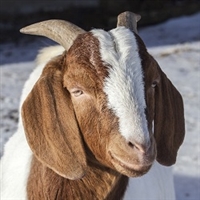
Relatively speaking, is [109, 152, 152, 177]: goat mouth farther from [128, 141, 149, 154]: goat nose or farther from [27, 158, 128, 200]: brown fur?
[27, 158, 128, 200]: brown fur

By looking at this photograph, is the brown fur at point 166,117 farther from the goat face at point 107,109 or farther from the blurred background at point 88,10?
the blurred background at point 88,10

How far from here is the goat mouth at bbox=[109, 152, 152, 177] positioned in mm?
2453

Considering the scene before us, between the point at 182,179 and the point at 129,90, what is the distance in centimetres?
277

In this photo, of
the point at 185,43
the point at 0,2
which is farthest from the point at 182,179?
the point at 0,2

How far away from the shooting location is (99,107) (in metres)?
2.53

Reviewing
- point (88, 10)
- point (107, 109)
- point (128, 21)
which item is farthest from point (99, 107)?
point (88, 10)

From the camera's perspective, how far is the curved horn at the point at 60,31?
2.80 meters

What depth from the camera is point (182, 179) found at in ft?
16.9

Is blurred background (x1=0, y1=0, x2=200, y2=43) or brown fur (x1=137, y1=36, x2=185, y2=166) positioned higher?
brown fur (x1=137, y1=36, x2=185, y2=166)

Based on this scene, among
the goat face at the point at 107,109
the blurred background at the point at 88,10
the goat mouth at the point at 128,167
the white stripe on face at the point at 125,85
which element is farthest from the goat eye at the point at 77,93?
the blurred background at the point at 88,10

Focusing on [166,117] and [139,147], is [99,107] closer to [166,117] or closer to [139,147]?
[139,147]

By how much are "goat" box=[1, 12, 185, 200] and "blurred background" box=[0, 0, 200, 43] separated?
22.6ft

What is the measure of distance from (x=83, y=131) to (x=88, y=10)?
7.91 metres

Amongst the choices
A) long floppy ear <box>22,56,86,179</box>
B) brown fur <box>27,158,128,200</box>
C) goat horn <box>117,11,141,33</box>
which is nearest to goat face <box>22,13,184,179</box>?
long floppy ear <box>22,56,86,179</box>
